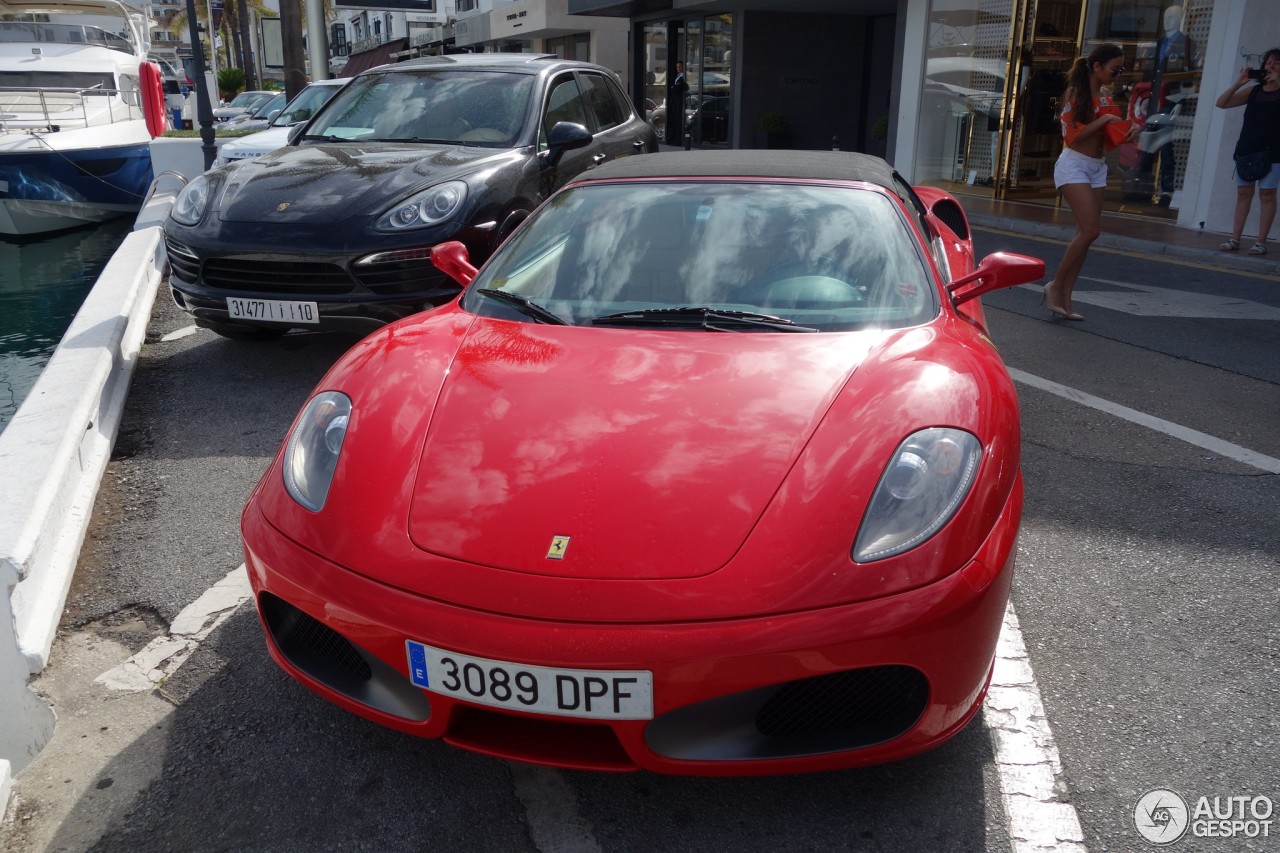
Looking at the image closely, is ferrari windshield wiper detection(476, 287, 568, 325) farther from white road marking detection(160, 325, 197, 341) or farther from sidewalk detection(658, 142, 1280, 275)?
sidewalk detection(658, 142, 1280, 275)

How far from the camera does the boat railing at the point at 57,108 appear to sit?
46.2 feet

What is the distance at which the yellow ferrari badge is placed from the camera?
2.05 meters

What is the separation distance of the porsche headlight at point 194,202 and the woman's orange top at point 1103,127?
495cm

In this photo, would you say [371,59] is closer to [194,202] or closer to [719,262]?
[194,202]

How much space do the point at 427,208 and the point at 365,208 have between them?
30cm

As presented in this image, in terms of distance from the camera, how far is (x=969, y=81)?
1482cm

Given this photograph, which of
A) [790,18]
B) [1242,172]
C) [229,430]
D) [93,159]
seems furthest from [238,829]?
[790,18]

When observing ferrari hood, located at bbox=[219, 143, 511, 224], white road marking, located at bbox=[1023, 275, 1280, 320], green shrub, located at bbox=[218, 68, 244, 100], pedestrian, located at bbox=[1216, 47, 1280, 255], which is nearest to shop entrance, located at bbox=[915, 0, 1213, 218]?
pedestrian, located at bbox=[1216, 47, 1280, 255]

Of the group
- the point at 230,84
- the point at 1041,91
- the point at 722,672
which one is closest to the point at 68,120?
the point at 1041,91

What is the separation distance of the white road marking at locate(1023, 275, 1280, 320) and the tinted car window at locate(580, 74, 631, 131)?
135 inches

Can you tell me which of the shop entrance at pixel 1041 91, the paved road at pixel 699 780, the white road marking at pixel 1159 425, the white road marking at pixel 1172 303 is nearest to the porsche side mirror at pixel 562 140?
the paved road at pixel 699 780

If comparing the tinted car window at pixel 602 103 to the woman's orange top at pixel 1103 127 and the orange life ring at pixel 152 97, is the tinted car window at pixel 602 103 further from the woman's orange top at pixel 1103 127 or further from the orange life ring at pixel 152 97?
the orange life ring at pixel 152 97

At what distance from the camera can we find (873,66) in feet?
75.0

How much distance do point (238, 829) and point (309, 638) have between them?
16.2 inches
